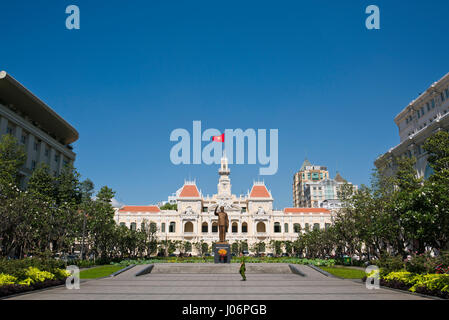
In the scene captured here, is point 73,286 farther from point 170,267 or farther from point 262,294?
point 170,267

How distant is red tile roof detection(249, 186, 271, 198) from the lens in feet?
300

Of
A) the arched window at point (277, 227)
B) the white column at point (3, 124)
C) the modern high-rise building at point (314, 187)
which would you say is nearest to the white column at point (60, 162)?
the white column at point (3, 124)

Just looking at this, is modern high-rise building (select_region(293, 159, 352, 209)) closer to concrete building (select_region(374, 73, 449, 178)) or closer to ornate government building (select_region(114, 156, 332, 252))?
ornate government building (select_region(114, 156, 332, 252))

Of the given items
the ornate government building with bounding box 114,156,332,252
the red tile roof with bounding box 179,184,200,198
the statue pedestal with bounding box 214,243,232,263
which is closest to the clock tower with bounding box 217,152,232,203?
the ornate government building with bounding box 114,156,332,252

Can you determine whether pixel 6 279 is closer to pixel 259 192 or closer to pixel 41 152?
pixel 41 152

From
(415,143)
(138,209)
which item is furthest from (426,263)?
(138,209)

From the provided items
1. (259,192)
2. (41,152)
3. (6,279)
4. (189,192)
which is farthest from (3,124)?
(259,192)

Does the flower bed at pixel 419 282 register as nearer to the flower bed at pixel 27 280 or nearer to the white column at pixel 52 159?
the flower bed at pixel 27 280

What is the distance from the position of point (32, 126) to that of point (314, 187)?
104 metres

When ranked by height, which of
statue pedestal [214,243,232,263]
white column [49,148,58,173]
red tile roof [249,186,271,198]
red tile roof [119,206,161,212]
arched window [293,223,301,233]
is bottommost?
statue pedestal [214,243,232,263]

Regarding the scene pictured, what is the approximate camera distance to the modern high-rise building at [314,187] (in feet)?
425

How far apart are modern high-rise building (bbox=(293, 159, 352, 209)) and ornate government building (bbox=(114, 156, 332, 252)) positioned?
98.8ft

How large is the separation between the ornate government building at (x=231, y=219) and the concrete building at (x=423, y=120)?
1359 inches
